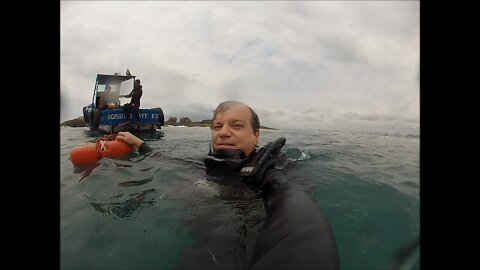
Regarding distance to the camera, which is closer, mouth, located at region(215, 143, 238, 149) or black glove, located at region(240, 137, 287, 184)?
black glove, located at region(240, 137, 287, 184)

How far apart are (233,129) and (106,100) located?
20.5 ft

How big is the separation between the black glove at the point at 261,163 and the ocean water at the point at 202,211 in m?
0.19

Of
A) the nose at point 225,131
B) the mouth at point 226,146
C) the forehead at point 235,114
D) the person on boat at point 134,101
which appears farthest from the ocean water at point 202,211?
the person on boat at point 134,101

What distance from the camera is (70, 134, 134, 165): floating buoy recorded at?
3.57m

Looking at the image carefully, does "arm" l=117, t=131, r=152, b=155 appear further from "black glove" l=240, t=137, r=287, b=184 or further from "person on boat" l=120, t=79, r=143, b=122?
"black glove" l=240, t=137, r=287, b=184

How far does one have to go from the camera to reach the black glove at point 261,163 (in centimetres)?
297

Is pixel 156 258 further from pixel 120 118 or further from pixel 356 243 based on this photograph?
pixel 120 118

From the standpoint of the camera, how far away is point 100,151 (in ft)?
12.2

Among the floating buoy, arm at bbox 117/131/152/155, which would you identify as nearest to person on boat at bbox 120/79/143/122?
arm at bbox 117/131/152/155

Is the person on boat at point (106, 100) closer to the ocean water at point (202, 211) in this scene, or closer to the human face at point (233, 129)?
the ocean water at point (202, 211)

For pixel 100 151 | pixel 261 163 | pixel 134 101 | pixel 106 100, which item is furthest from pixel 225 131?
pixel 106 100

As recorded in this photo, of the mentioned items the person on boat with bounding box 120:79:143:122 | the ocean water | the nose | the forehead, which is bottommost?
the ocean water

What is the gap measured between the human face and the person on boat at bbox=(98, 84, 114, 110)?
501 centimetres

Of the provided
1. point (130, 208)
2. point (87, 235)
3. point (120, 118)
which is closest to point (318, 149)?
point (130, 208)
